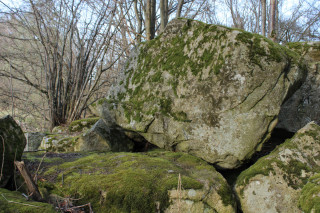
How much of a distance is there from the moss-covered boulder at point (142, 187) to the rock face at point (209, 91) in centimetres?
65

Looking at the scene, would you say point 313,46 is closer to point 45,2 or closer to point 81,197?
point 81,197

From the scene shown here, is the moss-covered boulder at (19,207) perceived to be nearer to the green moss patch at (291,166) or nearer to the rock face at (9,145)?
the rock face at (9,145)

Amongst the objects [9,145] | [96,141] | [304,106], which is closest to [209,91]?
[304,106]

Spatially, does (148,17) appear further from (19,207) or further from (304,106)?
(19,207)

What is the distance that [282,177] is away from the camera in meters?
2.76

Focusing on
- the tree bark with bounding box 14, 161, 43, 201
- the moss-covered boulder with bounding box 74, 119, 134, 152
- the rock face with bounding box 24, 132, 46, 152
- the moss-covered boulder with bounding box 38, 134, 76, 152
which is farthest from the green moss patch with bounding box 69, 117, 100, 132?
the tree bark with bounding box 14, 161, 43, 201

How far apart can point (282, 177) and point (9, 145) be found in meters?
3.48

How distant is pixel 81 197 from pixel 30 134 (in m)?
4.38

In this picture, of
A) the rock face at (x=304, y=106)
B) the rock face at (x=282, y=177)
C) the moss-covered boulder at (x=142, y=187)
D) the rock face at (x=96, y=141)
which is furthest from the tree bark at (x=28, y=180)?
the rock face at (x=304, y=106)

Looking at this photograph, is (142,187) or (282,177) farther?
(282,177)

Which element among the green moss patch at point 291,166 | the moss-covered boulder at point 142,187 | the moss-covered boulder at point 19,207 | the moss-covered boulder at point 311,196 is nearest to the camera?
the moss-covered boulder at point 19,207

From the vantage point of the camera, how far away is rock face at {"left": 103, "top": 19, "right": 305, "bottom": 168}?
3148mm

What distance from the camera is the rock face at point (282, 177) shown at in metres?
2.63

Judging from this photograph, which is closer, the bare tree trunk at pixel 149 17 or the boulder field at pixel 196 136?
the boulder field at pixel 196 136
